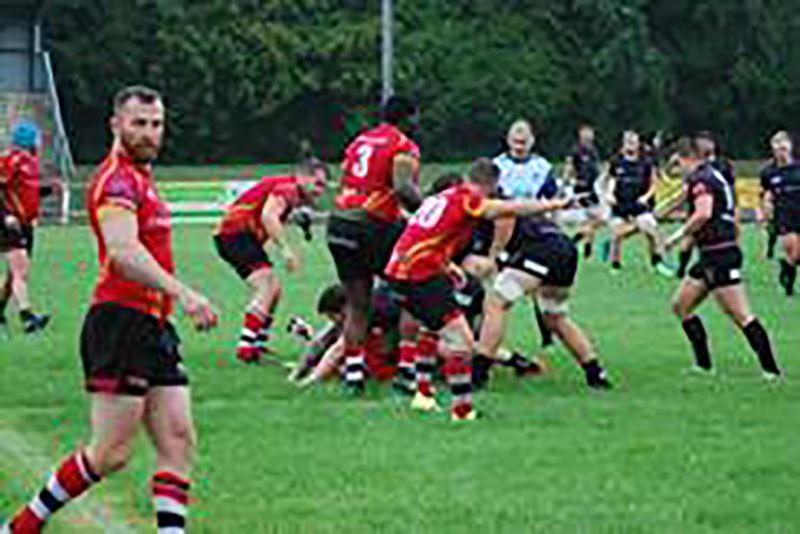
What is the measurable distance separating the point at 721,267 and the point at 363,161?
298 centimetres

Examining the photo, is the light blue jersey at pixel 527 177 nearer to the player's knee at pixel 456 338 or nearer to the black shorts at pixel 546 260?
the black shorts at pixel 546 260

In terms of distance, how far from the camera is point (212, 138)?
62.8 metres

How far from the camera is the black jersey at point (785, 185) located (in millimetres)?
24219

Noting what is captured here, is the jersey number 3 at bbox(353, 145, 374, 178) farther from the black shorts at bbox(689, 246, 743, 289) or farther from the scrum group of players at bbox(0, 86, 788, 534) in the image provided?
the black shorts at bbox(689, 246, 743, 289)

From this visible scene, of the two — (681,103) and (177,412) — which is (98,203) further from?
(681,103)

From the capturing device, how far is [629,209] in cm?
2961

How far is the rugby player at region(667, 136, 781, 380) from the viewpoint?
611 inches

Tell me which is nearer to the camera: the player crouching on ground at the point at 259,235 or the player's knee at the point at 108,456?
the player's knee at the point at 108,456

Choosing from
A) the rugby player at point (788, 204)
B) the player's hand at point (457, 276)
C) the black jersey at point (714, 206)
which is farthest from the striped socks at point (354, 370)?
the rugby player at point (788, 204)

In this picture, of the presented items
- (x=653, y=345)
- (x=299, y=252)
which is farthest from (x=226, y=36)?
(x=653, y=345)

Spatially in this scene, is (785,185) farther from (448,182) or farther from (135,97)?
(135,97)

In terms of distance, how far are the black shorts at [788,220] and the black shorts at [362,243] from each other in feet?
34.5

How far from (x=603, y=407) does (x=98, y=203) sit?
20.2 ft

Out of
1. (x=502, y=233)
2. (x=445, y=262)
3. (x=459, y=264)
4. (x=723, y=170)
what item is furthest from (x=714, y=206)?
(x=445, y=262)
